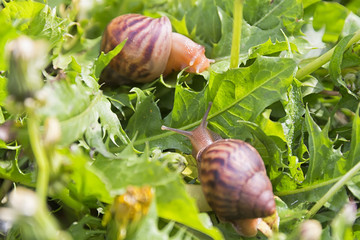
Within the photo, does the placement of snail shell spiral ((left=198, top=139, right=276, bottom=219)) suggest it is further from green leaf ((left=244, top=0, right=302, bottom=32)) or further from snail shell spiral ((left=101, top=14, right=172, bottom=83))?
green leaf ((left=244, top=0, right=302, bottom=32))

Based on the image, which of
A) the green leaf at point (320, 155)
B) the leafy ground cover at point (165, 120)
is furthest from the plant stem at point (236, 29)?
the green leaf at point (320, 155)

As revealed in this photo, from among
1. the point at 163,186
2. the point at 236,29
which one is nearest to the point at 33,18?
the point at 236,29

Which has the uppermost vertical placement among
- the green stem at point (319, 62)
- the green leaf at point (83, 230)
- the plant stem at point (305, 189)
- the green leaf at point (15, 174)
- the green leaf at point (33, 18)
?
the green leaf at point (33, 18)

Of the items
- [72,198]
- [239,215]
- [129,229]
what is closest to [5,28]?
[72,198]

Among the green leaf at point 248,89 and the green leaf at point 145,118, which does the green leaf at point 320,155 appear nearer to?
the green leaf at point 248,89

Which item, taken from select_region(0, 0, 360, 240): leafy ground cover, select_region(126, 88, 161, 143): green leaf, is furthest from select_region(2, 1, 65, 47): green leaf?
select_region(126, 88, 161, 143): green leaf

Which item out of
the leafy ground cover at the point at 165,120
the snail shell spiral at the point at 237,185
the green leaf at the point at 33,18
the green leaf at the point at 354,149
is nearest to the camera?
the leafy ground cover at the point at 165,120

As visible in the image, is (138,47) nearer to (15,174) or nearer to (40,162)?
(15,174)
